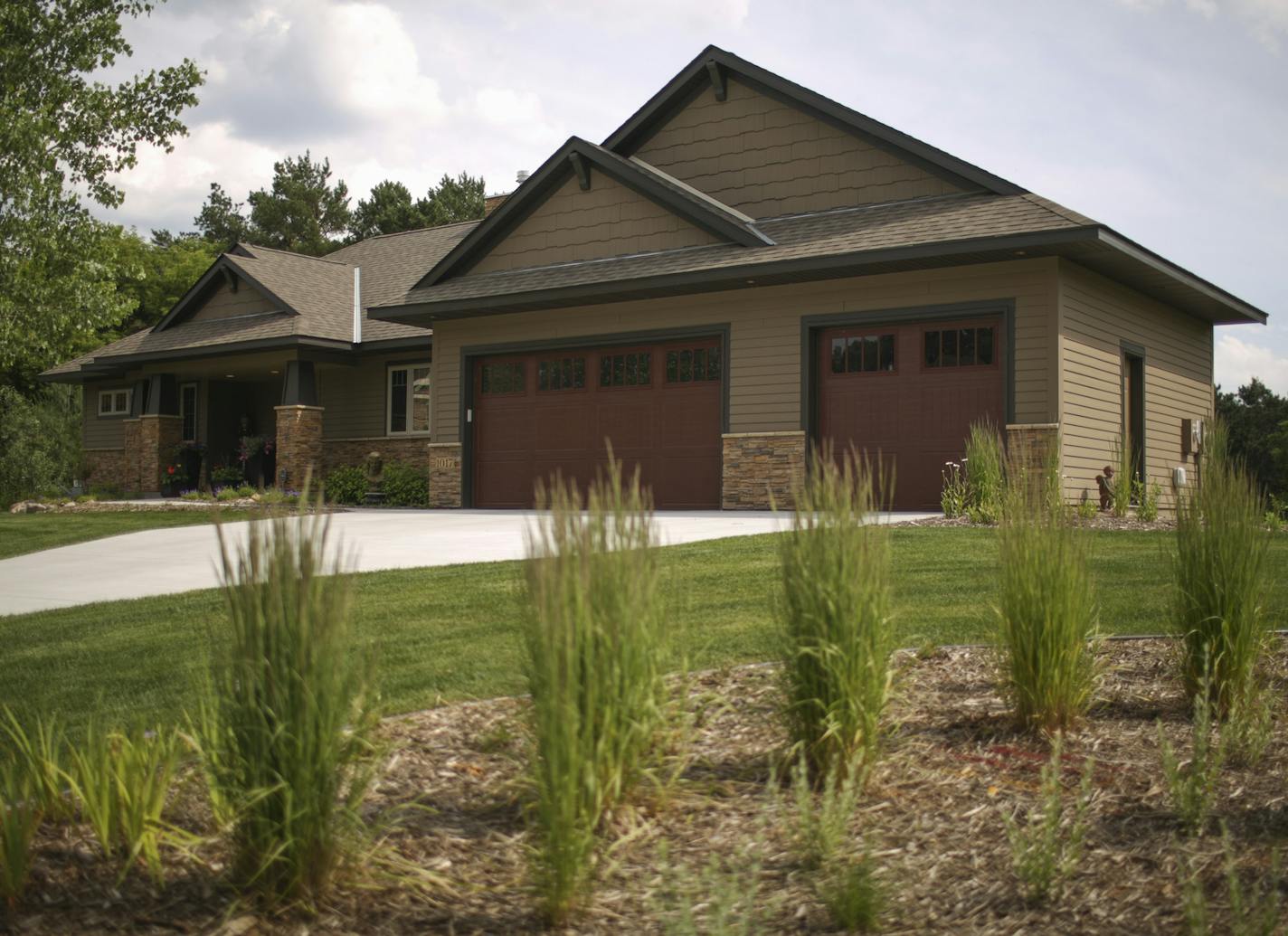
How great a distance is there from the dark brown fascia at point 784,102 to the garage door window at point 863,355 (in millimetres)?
2337

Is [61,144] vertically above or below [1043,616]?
above

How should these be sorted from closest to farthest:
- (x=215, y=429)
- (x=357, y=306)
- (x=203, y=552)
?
(x=203, y=552)
(x=357, y=306)
(x=215, y=429)

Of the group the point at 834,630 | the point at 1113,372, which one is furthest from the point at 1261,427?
the point at 834,630

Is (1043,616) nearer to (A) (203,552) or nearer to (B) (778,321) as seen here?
(A) (203,552)

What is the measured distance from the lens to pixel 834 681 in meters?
3.51

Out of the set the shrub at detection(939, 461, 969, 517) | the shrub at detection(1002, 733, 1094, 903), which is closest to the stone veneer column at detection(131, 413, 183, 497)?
the shrub at detection(939, 461, 969, 517)

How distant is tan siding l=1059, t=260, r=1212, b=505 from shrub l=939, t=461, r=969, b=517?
119 centimetres

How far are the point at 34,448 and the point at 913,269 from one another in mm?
19491

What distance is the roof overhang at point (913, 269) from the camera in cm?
1290

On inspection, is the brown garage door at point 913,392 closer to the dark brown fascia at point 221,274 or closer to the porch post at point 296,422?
the porch post at point 296,422

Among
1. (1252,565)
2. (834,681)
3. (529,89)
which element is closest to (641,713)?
(834,681)

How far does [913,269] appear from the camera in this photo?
553 inches

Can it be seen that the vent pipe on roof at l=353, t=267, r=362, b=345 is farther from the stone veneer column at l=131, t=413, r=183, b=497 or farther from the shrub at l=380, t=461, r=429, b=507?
the stone veneer column at l=131, t=413, r=183, b=497

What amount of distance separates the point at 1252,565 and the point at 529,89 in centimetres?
1133
